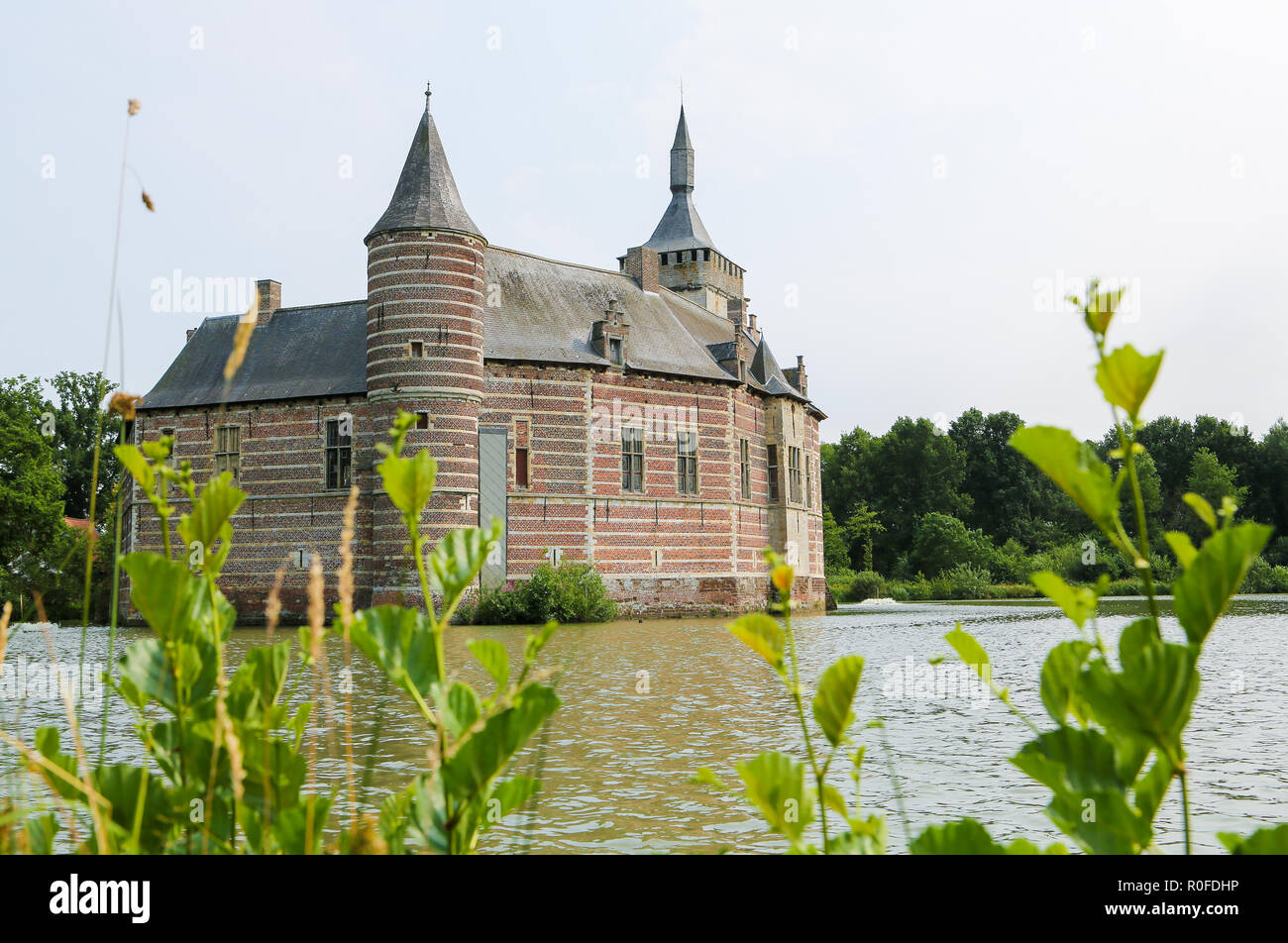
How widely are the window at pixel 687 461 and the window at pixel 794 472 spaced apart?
4.75 m

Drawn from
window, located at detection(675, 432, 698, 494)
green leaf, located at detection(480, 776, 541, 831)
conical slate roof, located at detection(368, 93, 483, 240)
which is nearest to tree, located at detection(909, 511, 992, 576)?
window, located at detection(675, 432, 698, 494)

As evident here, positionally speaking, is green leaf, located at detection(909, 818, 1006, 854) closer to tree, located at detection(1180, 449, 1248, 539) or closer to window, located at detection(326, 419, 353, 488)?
window, located at detection(326, 419, 353, 488)

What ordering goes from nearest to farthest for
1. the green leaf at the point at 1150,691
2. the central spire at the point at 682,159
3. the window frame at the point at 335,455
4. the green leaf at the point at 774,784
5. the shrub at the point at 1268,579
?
the green leaf at the point at 1150,691 → the green leaf at the point at 774,784 → the window frame at the point at 335,455 → the shrub at the point at 1268,579 → the central spire at the point at 682,159

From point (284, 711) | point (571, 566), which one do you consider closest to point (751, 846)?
point (284, 711)

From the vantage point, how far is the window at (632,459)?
29.0 meters

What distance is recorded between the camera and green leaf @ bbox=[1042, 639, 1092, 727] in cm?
159

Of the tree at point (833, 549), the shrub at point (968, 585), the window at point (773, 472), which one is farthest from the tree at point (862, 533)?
the window at point (773, 472)

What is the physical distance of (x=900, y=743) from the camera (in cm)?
743

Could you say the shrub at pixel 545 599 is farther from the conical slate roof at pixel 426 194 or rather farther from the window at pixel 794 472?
the window at pixel 794 472

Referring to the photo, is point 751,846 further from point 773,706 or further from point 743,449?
point 743,449

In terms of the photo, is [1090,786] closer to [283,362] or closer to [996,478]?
[283,362]

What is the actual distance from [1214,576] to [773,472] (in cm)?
3270

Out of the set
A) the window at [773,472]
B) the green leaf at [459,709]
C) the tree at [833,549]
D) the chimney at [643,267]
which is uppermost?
the chimney at [643,267]

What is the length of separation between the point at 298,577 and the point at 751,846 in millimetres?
24425
